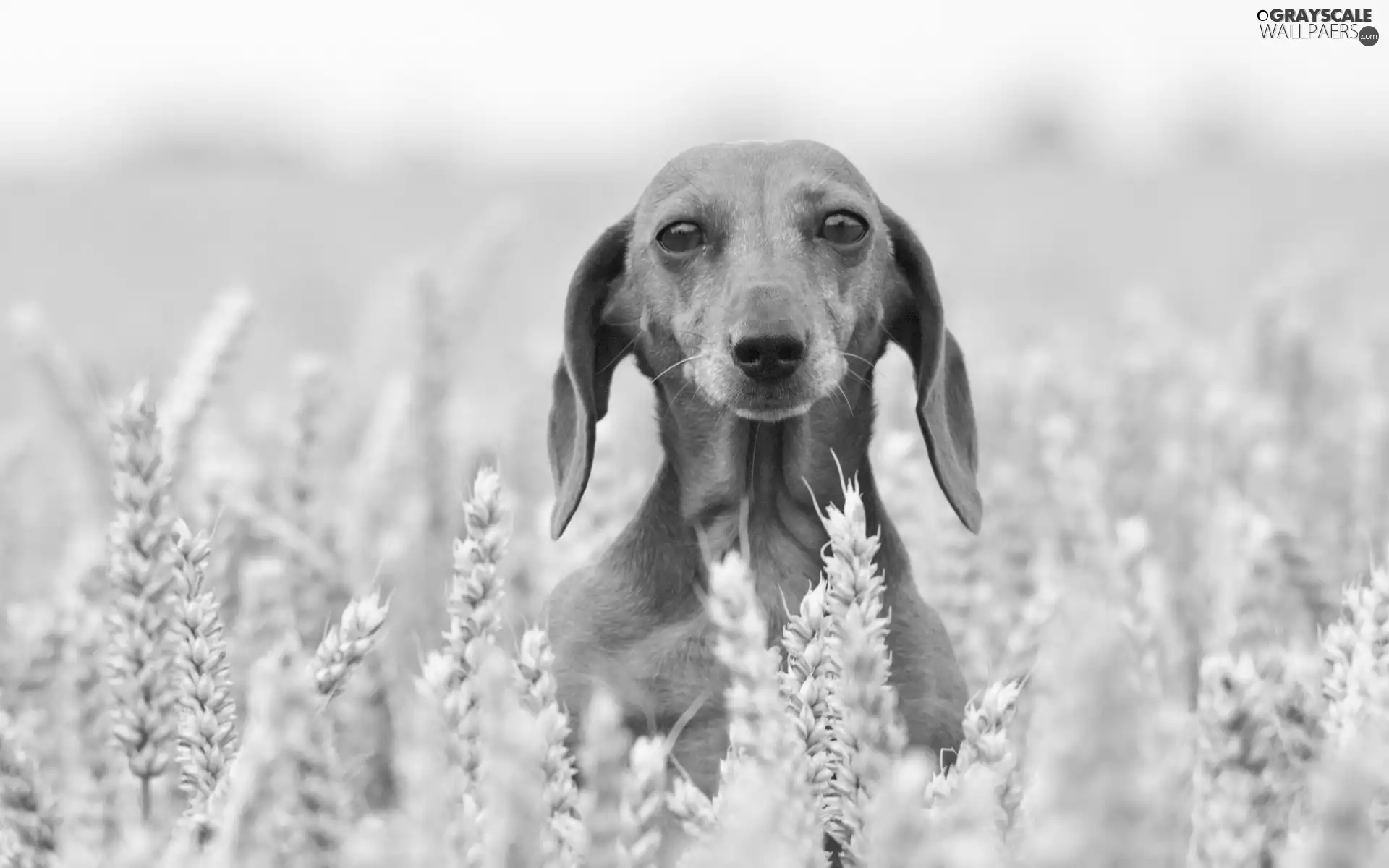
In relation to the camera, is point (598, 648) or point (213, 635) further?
point (598, 648)

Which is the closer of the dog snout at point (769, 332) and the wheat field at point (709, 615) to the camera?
the wheat field at point (709, 615)

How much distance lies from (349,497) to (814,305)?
6.29 feet

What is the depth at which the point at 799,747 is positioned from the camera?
7.07 feet

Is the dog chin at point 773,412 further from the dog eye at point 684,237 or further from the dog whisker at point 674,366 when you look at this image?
the dog eye at point 684,237

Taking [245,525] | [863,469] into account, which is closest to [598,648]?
[863,469]

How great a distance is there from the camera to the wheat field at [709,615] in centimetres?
171

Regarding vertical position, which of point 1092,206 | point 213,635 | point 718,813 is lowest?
point 1092,206

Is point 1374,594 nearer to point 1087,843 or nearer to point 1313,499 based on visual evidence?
point 1087,843

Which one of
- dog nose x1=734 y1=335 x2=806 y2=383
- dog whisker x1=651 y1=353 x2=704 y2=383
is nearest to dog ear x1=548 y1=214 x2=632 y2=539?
dog whisker x1=651 y1=353 x2=704 y2=383

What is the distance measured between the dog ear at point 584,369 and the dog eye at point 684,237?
0.98 feet

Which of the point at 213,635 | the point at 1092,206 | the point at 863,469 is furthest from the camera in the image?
the point at 1092,206

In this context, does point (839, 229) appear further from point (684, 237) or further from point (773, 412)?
point (773, 412)

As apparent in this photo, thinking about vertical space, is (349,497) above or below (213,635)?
below

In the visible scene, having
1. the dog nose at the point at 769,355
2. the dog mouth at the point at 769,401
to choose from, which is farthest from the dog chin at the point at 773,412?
the dog nose at the point at 769,355
